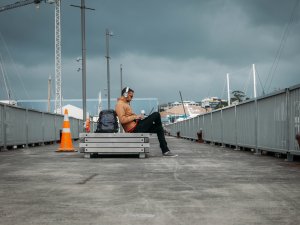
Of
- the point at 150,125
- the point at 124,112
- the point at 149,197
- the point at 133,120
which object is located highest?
the point at 124,112

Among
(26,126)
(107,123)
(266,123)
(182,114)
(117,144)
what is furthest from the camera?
(182,114)

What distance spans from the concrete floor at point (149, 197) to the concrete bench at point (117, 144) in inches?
148

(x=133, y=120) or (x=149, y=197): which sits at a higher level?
(x=133, y=120)

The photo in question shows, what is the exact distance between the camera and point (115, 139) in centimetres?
1168

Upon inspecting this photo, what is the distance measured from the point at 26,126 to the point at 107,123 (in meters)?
8.02

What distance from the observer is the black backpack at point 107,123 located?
40.9ft

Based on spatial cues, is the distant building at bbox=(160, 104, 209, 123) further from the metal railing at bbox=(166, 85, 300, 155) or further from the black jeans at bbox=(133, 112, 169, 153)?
the black jeans at bbox=(133, 112, 169, 153)

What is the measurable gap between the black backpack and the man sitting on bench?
52cm

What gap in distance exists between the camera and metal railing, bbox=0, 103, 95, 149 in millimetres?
16500

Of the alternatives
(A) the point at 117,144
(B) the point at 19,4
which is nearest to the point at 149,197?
(A) the point at 117,144

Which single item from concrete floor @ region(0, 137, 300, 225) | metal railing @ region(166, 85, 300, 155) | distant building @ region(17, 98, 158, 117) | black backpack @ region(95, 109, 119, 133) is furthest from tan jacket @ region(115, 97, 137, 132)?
distant building @ region(17, 98, 158, 117)

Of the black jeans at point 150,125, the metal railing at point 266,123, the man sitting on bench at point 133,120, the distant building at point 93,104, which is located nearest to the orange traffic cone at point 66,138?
the man sitting on bench at point 133,120

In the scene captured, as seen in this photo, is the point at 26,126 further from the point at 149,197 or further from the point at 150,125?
the point at 149,197

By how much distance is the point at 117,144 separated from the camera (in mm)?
11734
